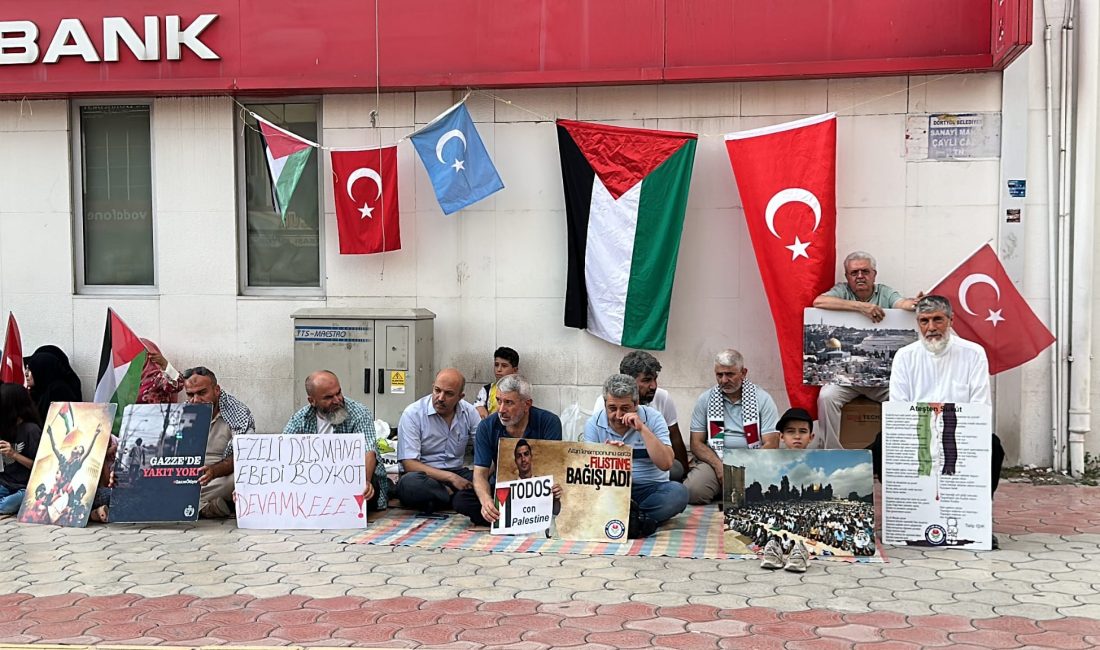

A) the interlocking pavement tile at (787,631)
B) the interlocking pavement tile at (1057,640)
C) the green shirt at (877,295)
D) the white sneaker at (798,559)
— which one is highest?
the green shirt at (877,295)

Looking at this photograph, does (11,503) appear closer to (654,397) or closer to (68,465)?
(68,465)

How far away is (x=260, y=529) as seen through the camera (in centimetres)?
838

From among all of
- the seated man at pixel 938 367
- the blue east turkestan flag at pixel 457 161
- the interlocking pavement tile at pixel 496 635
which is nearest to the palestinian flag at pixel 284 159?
the blue east turkestan flag at pixel 457 161

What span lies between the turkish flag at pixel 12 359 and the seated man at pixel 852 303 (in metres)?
6.94

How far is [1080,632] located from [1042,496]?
12.6 feet

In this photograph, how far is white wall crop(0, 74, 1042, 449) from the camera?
34.5 ft

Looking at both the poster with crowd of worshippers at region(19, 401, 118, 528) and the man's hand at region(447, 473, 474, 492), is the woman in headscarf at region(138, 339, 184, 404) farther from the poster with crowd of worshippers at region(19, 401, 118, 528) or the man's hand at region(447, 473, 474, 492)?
the man's hand at region(447, 473, 474, 492)

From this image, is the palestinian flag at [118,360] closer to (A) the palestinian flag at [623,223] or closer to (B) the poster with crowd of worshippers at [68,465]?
(B) the poster with crowd of worshippers at [68,465]

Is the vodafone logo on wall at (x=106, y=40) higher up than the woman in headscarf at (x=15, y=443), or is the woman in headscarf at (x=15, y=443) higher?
the vodafone logo on wall at (x=106, y=40)

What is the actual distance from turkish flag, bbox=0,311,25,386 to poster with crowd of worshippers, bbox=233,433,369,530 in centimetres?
354

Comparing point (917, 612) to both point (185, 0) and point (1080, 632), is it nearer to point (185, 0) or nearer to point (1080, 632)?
point (1080, 632)

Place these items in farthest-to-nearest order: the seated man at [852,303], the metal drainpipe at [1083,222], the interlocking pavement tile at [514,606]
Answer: the metal drainpipe at [1083,222] → the seated man at [852,303] → the interlocking pavement tile at [514,606]

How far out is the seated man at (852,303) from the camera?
9914mm

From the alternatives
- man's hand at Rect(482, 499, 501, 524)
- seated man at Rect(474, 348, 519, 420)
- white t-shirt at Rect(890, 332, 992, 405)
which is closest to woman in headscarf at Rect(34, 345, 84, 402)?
seated man at Rect(474, 348, 519, 420)
